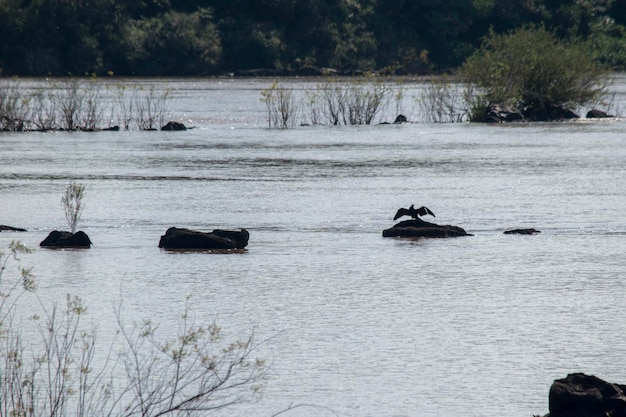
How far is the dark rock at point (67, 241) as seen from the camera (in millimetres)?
20781

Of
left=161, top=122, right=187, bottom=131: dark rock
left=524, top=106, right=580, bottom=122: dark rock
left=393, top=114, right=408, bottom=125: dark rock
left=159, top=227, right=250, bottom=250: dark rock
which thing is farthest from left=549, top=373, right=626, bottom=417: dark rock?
left=524, top=106, right=580, bottom=122: dark rock

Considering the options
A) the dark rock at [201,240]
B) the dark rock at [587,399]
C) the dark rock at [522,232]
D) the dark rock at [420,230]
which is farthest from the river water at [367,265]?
the dark rock at [587,399]

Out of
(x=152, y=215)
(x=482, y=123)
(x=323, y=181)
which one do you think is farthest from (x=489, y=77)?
(x=152, y=215)

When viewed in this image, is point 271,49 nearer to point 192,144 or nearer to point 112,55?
point 112,55

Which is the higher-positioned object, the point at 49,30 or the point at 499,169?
the point at 49,30

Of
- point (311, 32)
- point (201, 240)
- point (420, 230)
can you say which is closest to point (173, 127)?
point (420, 230)

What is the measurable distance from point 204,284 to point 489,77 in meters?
42.7

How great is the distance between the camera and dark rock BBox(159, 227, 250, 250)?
20.7 meters

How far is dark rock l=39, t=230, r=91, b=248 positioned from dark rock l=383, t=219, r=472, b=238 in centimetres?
493

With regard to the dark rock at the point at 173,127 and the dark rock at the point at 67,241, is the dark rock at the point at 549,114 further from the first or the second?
the dark rock at the point at 67,241

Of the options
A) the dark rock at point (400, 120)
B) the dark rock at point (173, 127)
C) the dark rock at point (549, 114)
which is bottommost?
the dark rock at point (173, 127)

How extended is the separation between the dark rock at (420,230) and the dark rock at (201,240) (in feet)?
8.88

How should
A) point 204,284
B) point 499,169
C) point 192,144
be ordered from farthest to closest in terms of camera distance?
point 192,144
point 499,169
point 204,284

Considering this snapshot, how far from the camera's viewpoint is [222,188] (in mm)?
31156
